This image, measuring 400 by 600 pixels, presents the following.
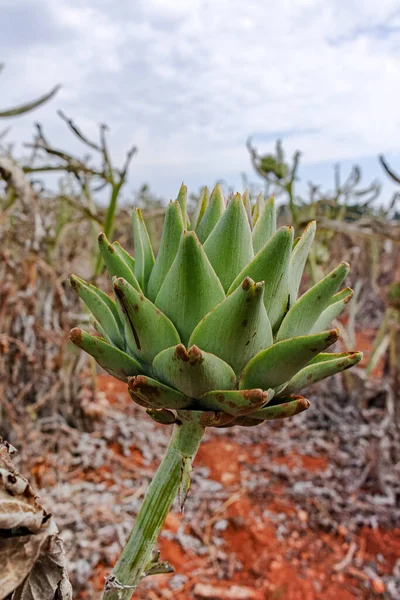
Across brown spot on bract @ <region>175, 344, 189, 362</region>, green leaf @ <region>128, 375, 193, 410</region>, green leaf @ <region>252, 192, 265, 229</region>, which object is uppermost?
green leaf @ <region>252, 192, 265, 229</region>

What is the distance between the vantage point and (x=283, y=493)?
2.98 meters

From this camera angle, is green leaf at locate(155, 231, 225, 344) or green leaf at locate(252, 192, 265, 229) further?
green leaf at locate(252, 192, 265, 229)

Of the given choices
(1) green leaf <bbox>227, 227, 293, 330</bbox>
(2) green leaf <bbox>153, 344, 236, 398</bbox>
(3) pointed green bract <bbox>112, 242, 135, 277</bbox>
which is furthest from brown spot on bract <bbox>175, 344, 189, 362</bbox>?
(3) pointed green bract <bbox>112, 242, 135, 277</bbox>

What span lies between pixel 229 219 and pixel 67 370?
→ 2447 millimetres

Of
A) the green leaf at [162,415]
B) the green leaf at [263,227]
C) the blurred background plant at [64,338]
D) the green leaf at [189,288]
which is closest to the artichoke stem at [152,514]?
the green leaf at [162,415]

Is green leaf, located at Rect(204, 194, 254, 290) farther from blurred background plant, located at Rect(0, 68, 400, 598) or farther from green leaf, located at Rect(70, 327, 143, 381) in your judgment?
blurred background plant, located at Rect(0, 68, 400, 598)

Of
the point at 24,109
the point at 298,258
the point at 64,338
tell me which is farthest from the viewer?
the point at 64,338

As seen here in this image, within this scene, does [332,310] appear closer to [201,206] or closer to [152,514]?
[201,206]

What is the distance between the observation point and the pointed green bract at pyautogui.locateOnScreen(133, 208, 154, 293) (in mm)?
690

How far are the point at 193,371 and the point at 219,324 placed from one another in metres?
0.06

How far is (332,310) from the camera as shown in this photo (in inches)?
26.5

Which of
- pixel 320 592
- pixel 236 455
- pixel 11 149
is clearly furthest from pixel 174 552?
pixel 11 149

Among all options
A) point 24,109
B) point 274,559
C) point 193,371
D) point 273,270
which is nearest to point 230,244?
point 273,270

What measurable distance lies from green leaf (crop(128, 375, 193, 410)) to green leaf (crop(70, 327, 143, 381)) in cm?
4
